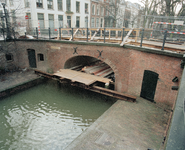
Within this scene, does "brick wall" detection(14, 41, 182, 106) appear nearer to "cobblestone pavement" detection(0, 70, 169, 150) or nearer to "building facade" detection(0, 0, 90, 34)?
"cobblestone pavement" detection(0, 70, 169, 150)

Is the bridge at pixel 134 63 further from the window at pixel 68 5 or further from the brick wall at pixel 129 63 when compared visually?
the window at pixel 68 5

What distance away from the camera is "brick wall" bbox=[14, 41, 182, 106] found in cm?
695

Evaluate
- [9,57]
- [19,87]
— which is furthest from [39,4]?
[19,87]

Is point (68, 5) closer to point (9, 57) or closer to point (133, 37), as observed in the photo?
point (9, 57)

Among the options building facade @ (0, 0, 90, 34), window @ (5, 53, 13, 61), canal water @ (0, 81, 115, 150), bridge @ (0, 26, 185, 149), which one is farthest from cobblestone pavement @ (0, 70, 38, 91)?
building facade @ (0, 0, 90, 34)

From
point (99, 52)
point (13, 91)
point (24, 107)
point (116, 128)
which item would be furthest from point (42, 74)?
point (116, 128)

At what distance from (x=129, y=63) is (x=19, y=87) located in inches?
334

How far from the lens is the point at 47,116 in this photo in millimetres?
7961

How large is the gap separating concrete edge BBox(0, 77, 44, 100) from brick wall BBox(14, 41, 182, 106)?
73.1 inches

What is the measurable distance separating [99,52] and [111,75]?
2489 mm

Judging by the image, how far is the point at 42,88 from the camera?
11445 mm

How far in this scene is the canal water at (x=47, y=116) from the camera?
6.24 meters

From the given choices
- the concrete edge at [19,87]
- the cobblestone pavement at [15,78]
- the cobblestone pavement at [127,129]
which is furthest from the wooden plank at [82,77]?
the cobblestone pavement at [15,78]

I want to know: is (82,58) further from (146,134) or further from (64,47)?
(146,134)
